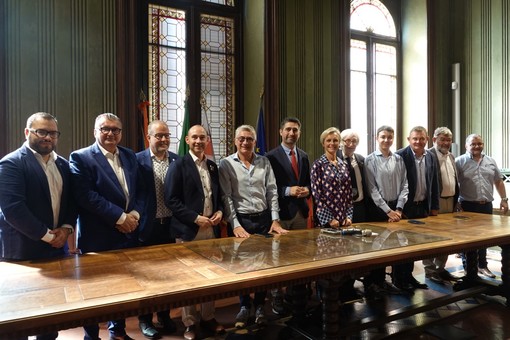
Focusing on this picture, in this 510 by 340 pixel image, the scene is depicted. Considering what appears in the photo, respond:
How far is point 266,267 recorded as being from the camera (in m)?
1.82

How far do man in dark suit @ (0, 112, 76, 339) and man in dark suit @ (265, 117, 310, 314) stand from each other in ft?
5.14

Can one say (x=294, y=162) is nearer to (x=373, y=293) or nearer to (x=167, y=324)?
(x=373, y=293)

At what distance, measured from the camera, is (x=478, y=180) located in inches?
162

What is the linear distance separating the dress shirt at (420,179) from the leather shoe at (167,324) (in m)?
2.44

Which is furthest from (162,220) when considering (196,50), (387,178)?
(196,50)

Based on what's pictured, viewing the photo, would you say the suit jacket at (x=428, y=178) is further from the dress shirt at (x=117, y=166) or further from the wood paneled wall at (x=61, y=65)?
the wood paneled wall at (x=61, y=65)

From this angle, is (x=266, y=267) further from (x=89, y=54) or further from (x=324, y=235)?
(x=89, y=54)

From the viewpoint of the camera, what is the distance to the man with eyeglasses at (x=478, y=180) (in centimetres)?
411

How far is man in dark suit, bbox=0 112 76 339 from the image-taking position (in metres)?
1.99

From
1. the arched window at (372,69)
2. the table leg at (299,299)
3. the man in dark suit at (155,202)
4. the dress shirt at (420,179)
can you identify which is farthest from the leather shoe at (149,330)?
the arched window at (372,69)

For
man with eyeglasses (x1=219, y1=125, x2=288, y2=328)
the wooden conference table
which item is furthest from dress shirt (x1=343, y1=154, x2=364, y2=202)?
man with eyeglasses (x1=219, y1=125, x2=288, y2=328)

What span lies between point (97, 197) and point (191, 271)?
2.86ft

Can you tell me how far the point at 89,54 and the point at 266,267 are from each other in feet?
10.2

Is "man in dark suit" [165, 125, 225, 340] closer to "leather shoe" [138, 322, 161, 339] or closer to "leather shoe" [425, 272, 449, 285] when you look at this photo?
"leather shoe" [138, 322, 161, 339]
